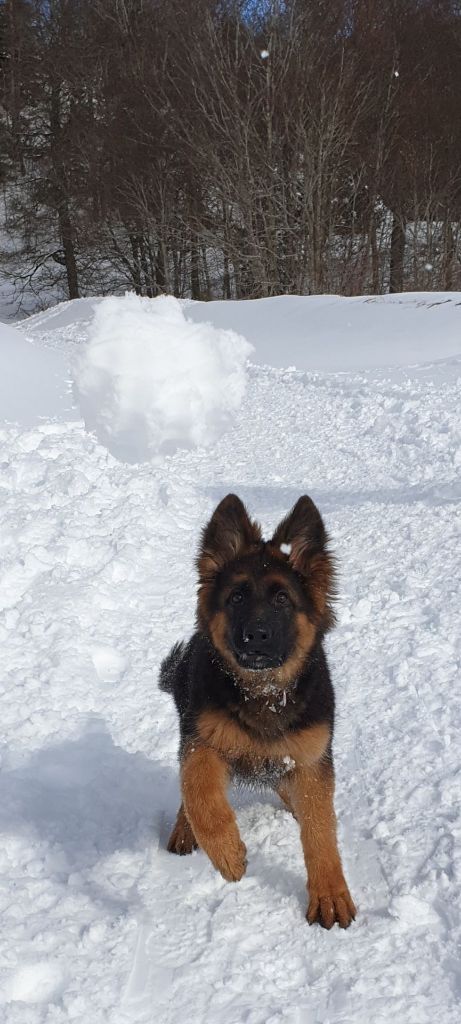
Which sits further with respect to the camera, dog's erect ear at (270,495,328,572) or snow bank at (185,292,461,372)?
snow bank at (185,292,461,372)

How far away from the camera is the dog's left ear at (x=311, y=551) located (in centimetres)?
307

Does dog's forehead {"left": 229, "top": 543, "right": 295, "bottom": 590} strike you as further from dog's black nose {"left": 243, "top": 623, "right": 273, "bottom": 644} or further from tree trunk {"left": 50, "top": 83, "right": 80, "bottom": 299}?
tree trunk {"left": 50, "top": 83, "right": 80, "bottom": 299}

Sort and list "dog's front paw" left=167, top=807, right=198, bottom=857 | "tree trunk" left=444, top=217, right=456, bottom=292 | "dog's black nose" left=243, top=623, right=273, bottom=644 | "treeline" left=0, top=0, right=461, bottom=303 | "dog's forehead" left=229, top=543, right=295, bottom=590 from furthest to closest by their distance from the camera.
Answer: "tree trunk" left=444, top=217, right=456, bottom=292
"treeline" left=0, top=0, right=461, bottom=303
"dog's front paw" left=167, top=807, right=198, bottom=857
"dog's forehead" left=229, top=543, right=295, bottom=590
"dog's black nose" left=243, top=623, right=273, bottom=644

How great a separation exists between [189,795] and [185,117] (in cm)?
2818

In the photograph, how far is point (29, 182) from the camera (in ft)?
123

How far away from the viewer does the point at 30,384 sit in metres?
10.6

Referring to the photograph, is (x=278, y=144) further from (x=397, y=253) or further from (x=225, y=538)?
(x=225, y=538)

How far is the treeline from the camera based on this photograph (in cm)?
2441

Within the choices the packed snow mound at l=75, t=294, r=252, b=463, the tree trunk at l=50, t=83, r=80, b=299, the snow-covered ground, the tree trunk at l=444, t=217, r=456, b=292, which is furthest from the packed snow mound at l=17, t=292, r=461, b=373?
the tree trunk at l=50, t=83, r=80, b=299

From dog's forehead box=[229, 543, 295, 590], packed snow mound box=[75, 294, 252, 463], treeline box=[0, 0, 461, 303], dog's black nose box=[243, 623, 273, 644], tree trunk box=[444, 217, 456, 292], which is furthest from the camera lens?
tree trunk box=[444, 217, 456, 292]

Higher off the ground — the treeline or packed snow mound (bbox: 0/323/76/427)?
the treeline

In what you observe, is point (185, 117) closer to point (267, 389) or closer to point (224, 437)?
point (267, 389)

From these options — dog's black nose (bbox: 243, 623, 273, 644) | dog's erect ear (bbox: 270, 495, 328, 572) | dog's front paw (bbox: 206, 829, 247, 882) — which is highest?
dog's erect ear (bbox: 270, 495, 328, 572)

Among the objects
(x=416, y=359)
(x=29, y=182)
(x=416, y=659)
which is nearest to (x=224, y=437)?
(x=416, y=359)
